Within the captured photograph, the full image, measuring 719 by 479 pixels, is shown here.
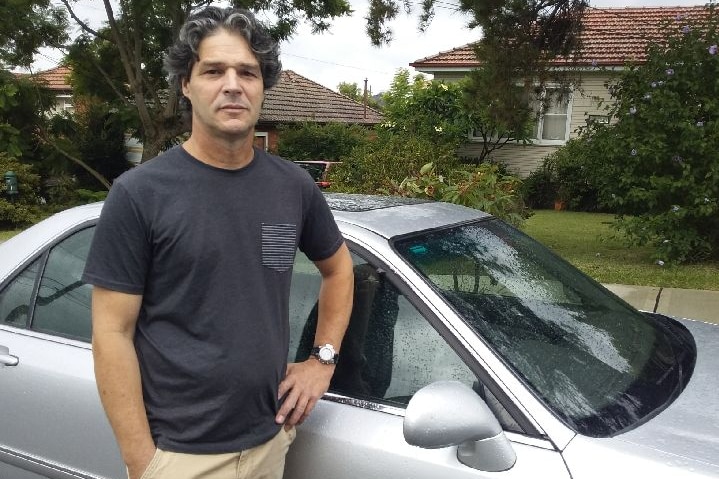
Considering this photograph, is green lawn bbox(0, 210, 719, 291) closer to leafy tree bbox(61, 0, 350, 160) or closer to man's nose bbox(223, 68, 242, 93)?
leafy tree bbox(61, 0, 350, 160)

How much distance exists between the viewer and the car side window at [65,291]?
8.06 feet

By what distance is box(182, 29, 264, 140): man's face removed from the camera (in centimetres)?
167

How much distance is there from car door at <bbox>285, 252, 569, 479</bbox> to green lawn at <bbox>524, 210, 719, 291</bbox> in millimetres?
5986

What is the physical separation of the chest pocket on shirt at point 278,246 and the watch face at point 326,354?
1.01 ft

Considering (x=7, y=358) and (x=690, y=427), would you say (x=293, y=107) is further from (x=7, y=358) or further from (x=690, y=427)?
(x=690, y=427)

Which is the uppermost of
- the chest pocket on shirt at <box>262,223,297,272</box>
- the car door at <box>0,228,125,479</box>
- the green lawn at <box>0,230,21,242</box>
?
the chest pocket on shirt at <box>262,223,297,272</box>

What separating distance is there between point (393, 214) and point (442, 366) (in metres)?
0.67

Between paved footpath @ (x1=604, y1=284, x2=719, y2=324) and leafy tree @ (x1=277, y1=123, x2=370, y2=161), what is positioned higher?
leafy tree @ (x1=277, y1=123, x2=370, y2=161)

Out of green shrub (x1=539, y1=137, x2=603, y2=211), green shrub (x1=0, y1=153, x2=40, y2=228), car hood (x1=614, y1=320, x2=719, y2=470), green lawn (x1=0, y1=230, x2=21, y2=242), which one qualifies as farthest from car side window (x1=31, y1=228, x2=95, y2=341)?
green shrub (x1=539, y1=137, x2=603, y2=211)

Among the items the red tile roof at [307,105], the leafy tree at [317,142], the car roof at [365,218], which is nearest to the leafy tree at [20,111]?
the leafy tree at [317,142]

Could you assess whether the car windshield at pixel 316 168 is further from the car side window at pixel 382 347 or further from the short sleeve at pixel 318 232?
the short sleeve at pixel 318 232

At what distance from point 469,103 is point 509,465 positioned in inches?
318

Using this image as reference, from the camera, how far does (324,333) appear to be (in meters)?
1.95

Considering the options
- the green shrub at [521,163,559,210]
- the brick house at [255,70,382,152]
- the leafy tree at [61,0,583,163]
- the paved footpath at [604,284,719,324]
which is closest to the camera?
the paved footpath at [604,284,719,324]
